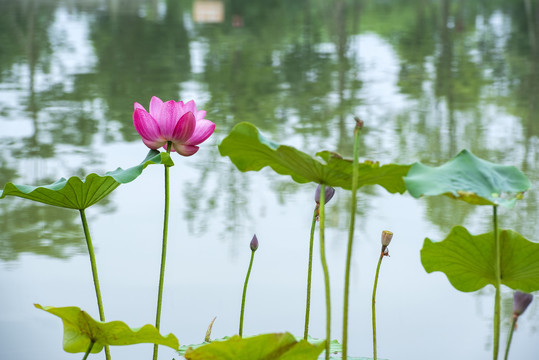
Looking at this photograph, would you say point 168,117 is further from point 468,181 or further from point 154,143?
point 468,181

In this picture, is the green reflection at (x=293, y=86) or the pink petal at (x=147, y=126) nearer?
the pink petal at (x=147, y=126)

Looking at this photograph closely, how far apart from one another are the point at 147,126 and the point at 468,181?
0.44 meters

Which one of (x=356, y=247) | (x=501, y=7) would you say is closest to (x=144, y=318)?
(x=356, y=247)

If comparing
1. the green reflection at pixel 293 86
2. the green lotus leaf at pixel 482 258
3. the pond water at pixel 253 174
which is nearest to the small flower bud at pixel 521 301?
the green lotus leaf at pixel 482 258

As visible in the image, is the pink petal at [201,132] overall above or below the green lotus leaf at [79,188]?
above

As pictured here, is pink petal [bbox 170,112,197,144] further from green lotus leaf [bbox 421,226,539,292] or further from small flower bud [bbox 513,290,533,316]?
small flower bud [bbox 513,290,533,316]

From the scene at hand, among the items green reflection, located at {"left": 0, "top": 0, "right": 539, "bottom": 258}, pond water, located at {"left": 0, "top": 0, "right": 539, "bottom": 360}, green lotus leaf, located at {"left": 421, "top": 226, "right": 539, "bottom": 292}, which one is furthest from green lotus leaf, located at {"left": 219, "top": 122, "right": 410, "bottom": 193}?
green reflection, located at {"left": 0, "top": 0, "right": 539, "bottom": 258}

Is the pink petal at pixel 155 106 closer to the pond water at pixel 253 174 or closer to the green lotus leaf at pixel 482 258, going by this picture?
the green lotus leaf at pixel 482 258

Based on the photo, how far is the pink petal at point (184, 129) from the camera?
94cm

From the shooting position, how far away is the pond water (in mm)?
1645

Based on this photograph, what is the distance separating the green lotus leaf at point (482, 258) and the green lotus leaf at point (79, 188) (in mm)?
398

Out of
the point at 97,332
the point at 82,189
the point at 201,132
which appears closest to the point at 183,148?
the point at 201,132

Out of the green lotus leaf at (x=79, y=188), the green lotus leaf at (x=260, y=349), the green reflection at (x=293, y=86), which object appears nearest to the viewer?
the green lotus leaf at (x=260, y=349)

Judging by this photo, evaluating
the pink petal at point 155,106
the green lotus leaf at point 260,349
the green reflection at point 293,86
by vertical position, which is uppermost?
the green reflection at point 293,86
